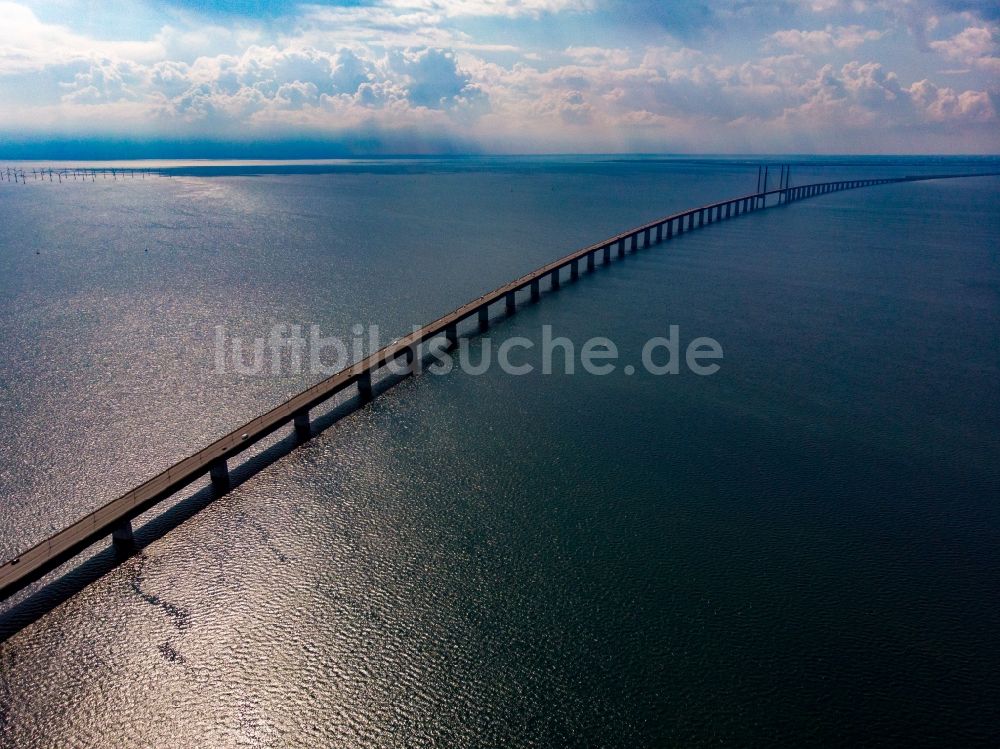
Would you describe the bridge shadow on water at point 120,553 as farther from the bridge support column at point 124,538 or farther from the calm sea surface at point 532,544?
the calm sea surface at point 532,544

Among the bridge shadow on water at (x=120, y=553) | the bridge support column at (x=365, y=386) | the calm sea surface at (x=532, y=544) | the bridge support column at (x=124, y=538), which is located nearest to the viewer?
the calm sea surface at (x=532, y=544)

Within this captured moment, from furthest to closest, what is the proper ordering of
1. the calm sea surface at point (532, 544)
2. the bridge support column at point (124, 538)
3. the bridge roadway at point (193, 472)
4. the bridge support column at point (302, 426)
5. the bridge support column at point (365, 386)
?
the bridge support column at point (365, 386) < the bridge support column at point (302, 426) < the bridge support column at point (124, 538) < the bridge roadway at point (193, 472) < the calm sea surface at point (532, 544)

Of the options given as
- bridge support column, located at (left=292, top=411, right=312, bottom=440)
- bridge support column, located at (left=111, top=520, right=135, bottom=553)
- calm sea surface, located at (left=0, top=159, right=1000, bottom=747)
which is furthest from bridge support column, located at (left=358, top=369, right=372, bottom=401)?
bridge support column, located at (left=111, top=520, right=135, bottom=553)

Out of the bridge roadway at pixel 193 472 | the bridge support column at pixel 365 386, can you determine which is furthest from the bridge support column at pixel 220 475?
the bridge support column at pixel 365 386

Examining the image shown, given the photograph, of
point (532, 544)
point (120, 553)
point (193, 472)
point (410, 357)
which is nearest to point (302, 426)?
point (193, 472)

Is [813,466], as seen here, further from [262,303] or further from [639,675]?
[262,303]

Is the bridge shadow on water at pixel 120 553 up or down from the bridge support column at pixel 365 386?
down

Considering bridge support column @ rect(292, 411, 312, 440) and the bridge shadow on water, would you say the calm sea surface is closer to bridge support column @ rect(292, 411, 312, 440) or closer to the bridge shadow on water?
the bridge shadow on water
